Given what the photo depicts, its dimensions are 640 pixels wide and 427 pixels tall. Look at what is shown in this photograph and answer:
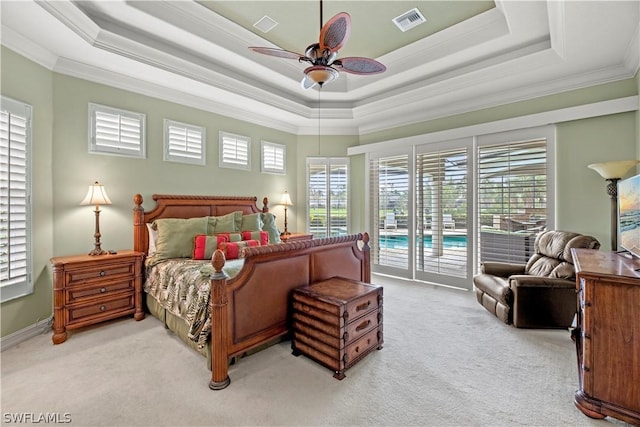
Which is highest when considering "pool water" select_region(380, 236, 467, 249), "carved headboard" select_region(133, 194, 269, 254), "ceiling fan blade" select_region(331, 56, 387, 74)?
"ceiling fan blade" select_region(331, 56, 387, 74)

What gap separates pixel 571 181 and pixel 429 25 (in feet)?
8.36

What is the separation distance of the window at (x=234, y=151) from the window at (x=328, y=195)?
133 centimetres

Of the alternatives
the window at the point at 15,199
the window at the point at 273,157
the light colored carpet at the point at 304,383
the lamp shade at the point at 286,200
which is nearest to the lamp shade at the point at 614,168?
the light colored carpet at the point at 304,383

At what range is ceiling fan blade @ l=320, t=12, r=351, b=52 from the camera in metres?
2.00

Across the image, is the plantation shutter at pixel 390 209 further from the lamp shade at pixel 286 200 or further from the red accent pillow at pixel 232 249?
the red accent pillow at pixel 232 249

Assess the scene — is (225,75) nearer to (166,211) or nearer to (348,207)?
(166,211)

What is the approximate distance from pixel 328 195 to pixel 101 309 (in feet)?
12.9

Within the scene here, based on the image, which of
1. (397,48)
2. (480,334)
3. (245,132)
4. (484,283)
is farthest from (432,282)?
(245,132)

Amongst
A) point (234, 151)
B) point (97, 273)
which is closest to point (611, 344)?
point (97, 273)

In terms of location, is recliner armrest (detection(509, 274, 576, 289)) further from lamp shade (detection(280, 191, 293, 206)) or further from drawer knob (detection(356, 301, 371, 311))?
lamp shade (detection(280, 191, 293, 206))

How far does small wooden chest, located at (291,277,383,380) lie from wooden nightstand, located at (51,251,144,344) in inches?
80.1

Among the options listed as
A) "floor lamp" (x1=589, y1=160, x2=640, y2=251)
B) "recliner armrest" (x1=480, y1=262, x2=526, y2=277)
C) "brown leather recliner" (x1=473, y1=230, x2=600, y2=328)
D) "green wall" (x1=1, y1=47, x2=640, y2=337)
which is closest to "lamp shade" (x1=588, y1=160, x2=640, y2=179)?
"floor lamp" (x1=589, y1=160, x2=640, y2=251)

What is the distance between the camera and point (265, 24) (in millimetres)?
3146

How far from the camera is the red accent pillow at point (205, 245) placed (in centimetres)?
336
